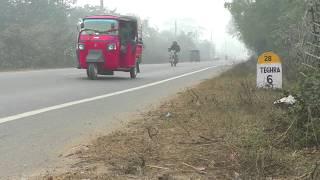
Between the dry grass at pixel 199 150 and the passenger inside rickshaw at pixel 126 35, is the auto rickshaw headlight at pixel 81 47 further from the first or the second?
the dry grass at pixel 199 150

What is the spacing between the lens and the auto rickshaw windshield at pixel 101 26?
19062 millimetres

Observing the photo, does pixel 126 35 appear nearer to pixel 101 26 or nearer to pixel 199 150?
pixel 101 26

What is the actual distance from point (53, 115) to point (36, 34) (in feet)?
118

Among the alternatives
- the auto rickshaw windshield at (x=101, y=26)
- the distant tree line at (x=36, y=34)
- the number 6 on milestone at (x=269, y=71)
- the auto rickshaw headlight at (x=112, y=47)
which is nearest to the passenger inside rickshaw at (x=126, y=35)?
the auto rickshaw windshield at (x=101, y=26)

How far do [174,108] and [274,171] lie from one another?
5.19m

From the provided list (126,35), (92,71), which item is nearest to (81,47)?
(92,71)

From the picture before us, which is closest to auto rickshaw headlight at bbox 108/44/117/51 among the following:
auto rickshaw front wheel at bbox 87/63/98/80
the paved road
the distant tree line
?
auto rickshaw front wheel at bbox 87/63/98/80

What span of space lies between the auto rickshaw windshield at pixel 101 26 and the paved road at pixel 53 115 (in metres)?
3.29

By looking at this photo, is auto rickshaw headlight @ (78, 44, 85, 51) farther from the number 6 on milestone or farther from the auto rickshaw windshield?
the number 6 on milestone

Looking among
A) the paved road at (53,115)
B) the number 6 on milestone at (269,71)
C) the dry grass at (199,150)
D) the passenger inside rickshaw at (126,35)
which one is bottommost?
the paved road at (53,115)

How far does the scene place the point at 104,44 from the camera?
18.8 meters

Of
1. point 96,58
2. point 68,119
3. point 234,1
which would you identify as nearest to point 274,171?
point 68,119

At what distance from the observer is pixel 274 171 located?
5090mm

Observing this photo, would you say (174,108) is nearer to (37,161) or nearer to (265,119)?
(265,119)
